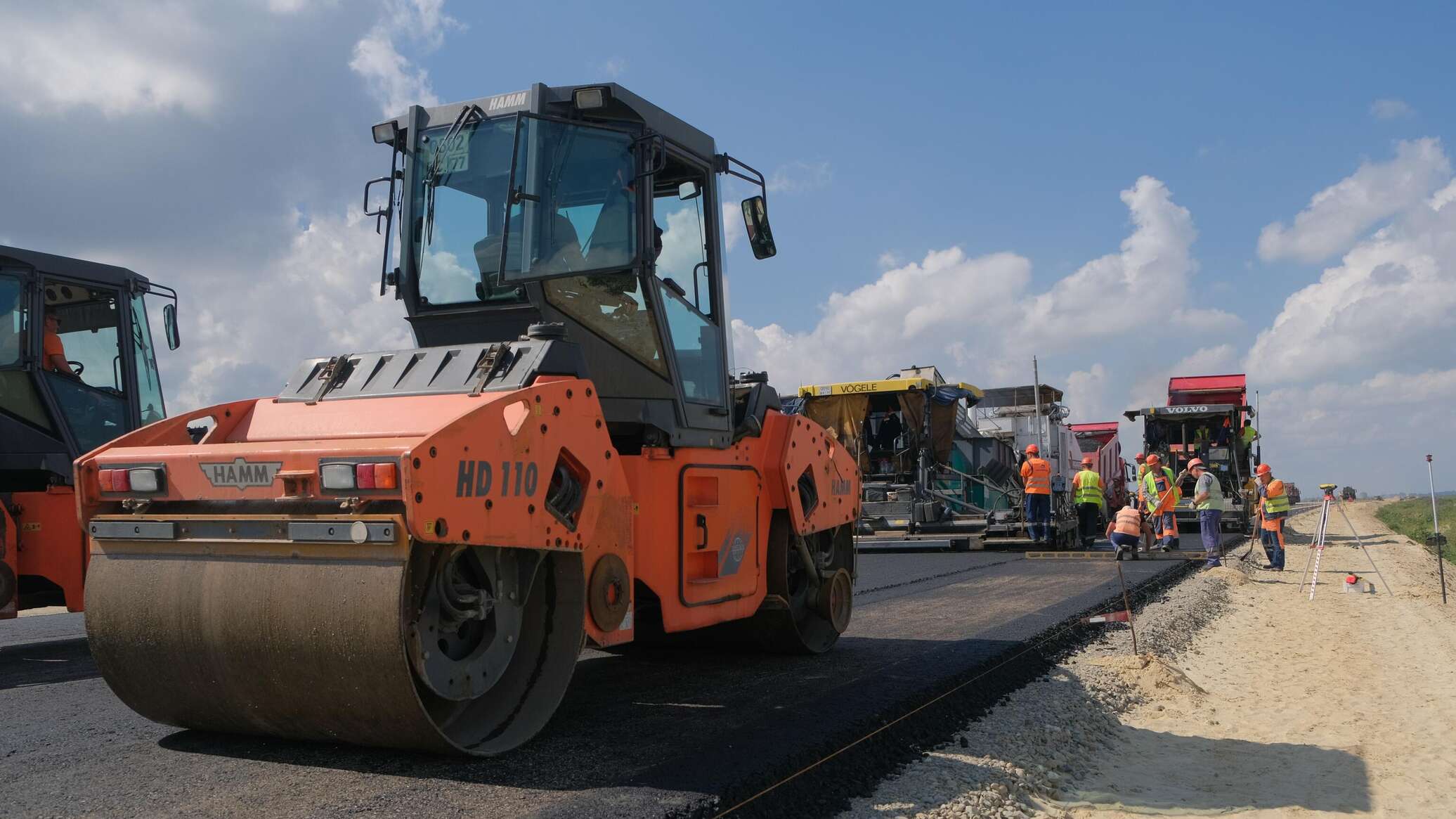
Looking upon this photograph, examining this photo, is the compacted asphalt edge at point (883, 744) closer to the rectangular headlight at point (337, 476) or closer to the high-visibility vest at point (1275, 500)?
the rectangular headlight at point (337, 476)

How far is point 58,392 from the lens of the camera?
8.02 m

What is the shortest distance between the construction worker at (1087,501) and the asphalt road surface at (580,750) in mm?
10202

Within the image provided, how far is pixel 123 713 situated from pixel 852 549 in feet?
14.1

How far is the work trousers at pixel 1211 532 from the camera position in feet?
46.4

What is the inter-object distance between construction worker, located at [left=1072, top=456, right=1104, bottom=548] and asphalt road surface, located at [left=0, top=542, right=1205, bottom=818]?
10.2 metres

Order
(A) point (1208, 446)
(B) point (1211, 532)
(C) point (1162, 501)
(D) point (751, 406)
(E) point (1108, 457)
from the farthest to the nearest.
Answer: (E) point (1108, 457)
(A) point (1208, 446)
(C) point (1162, 501)
(B) point (1211, 532)
(D) point (751, 406)

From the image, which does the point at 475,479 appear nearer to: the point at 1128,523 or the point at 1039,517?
the point at 1128,523

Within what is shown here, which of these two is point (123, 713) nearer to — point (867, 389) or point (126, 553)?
point (126, 553)

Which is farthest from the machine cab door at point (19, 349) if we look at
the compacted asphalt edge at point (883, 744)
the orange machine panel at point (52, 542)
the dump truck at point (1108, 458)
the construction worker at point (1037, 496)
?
the dump truck at point (1108, 458)

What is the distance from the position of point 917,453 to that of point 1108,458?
37.6 feet

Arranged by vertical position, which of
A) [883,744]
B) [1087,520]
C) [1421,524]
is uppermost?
[1421,524]

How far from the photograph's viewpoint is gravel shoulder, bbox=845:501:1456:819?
4.71m

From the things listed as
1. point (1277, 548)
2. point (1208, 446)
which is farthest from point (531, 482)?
point (1208, 446)

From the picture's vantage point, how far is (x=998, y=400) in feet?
71.5
